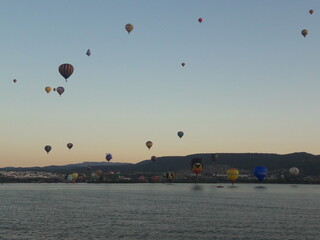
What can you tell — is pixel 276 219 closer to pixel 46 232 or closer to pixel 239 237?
pixel 239 237

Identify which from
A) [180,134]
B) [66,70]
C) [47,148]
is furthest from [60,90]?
[180,134]

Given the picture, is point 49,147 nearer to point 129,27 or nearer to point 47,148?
point 47,148

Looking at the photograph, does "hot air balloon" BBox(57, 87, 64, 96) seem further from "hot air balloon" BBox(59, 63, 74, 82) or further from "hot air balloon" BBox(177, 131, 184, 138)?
"hot air balloon" BBox(177, 131, 184, 138)

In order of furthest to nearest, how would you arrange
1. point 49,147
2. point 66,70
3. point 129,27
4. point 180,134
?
→ point 180,134 < point 49,147 < point 129,27 < point 66,70

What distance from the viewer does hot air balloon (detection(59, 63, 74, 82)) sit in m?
116

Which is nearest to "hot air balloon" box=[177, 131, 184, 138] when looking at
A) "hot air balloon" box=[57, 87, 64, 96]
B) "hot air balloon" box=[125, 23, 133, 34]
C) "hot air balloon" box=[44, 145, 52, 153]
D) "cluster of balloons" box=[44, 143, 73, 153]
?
"cluster of balloons" box=[44, 143, 73, 153]

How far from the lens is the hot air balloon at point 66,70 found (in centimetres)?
11645

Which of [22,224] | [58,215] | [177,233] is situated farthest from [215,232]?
[58,215]

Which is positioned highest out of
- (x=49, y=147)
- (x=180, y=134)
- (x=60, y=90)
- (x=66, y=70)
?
(x=66, y=70)

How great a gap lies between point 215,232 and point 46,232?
2298cm

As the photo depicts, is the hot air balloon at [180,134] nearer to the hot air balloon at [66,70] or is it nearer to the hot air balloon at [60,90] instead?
the hot air balloon at [60,90]

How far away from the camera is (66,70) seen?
11681cm

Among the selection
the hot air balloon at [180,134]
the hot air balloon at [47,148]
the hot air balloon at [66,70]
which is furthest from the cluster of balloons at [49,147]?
the hot air balloon at [66,70]

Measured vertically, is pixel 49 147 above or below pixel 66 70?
below
